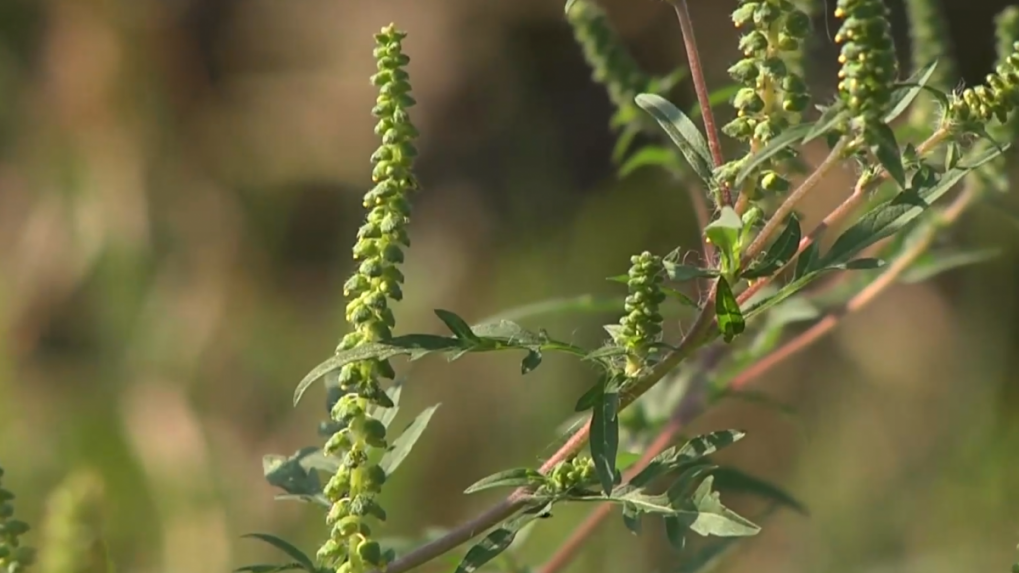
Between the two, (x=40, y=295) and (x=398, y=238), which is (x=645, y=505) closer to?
(x=398, y=238)

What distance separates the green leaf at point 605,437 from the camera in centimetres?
108

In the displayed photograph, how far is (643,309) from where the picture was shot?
Result: 1.11 meters

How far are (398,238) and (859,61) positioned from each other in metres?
0.45

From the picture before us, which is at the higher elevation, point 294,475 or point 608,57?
point 608,57

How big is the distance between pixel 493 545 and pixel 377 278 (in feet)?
0.95

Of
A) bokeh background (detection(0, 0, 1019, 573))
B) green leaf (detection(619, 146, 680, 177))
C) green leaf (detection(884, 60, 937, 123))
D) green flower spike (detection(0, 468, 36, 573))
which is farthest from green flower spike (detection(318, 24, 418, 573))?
bokeh background (detection(0, 0, 1019, 573))

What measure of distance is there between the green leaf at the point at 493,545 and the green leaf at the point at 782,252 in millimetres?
312

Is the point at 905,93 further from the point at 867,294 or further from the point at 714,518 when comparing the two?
the point at 867,294

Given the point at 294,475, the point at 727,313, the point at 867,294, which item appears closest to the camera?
the point at 727,313

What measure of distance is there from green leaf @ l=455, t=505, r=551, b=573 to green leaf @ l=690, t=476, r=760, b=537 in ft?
0.50

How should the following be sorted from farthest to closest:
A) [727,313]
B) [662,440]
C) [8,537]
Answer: [662,440]
[8,537]
[727,313]

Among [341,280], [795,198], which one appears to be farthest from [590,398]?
[341,280]

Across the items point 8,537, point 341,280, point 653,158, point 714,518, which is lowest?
point 714,518

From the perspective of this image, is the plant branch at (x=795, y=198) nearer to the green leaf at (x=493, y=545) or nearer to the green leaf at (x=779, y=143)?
the green leaf at (x=779, y=143)
